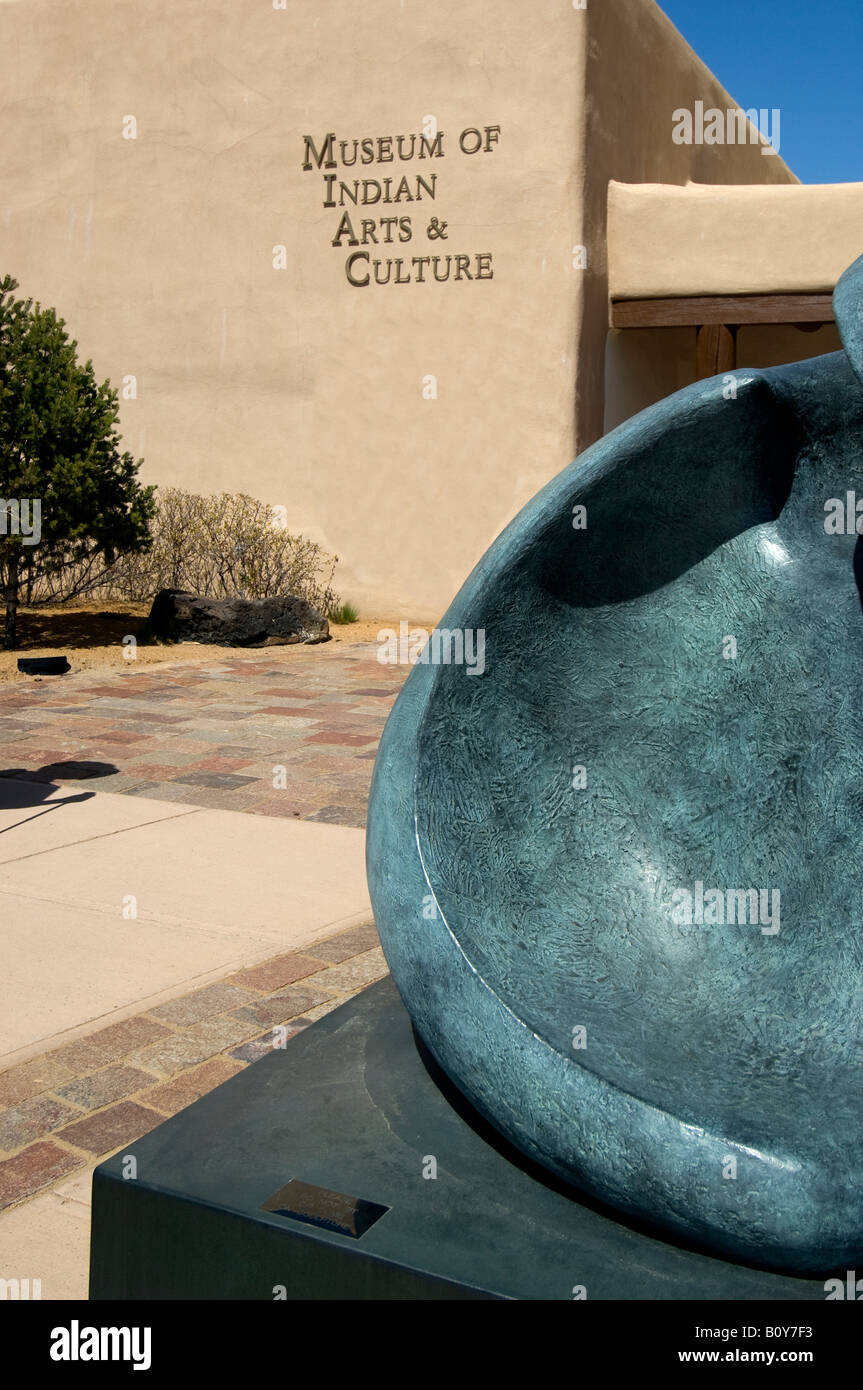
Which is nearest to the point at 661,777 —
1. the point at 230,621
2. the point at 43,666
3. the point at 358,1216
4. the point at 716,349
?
the point at 358,1216

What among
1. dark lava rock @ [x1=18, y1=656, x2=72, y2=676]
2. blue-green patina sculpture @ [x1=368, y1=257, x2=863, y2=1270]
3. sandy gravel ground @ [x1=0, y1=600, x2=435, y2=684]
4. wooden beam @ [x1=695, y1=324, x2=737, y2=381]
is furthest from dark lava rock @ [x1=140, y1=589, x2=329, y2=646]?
blue-green patina sculpture @ [x1=368, y1=257, x2=863, y2=1270]

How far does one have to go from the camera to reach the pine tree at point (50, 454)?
10938mm

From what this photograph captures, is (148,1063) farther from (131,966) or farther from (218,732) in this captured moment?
(218,732)

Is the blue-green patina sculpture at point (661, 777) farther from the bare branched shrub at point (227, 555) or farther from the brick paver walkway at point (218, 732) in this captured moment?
the bare branched shrub at point (227, 555)

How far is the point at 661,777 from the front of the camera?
9.61ft

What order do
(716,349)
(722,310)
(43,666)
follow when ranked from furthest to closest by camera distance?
(716,349)
(722,310)
(43,666)

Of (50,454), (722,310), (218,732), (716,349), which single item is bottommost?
(218,732)

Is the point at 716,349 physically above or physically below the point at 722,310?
below

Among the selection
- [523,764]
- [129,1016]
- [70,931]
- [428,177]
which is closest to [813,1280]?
[523,764]

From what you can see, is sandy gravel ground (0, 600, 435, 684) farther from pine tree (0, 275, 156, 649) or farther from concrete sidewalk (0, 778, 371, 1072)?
concrete sidewalk (0, 778, 371, 1072)

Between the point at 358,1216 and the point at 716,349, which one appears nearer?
the point at 358,1216

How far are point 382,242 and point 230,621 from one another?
4.39 m

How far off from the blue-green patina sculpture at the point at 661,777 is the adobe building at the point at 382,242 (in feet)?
32.0

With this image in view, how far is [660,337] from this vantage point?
49.4 feet
